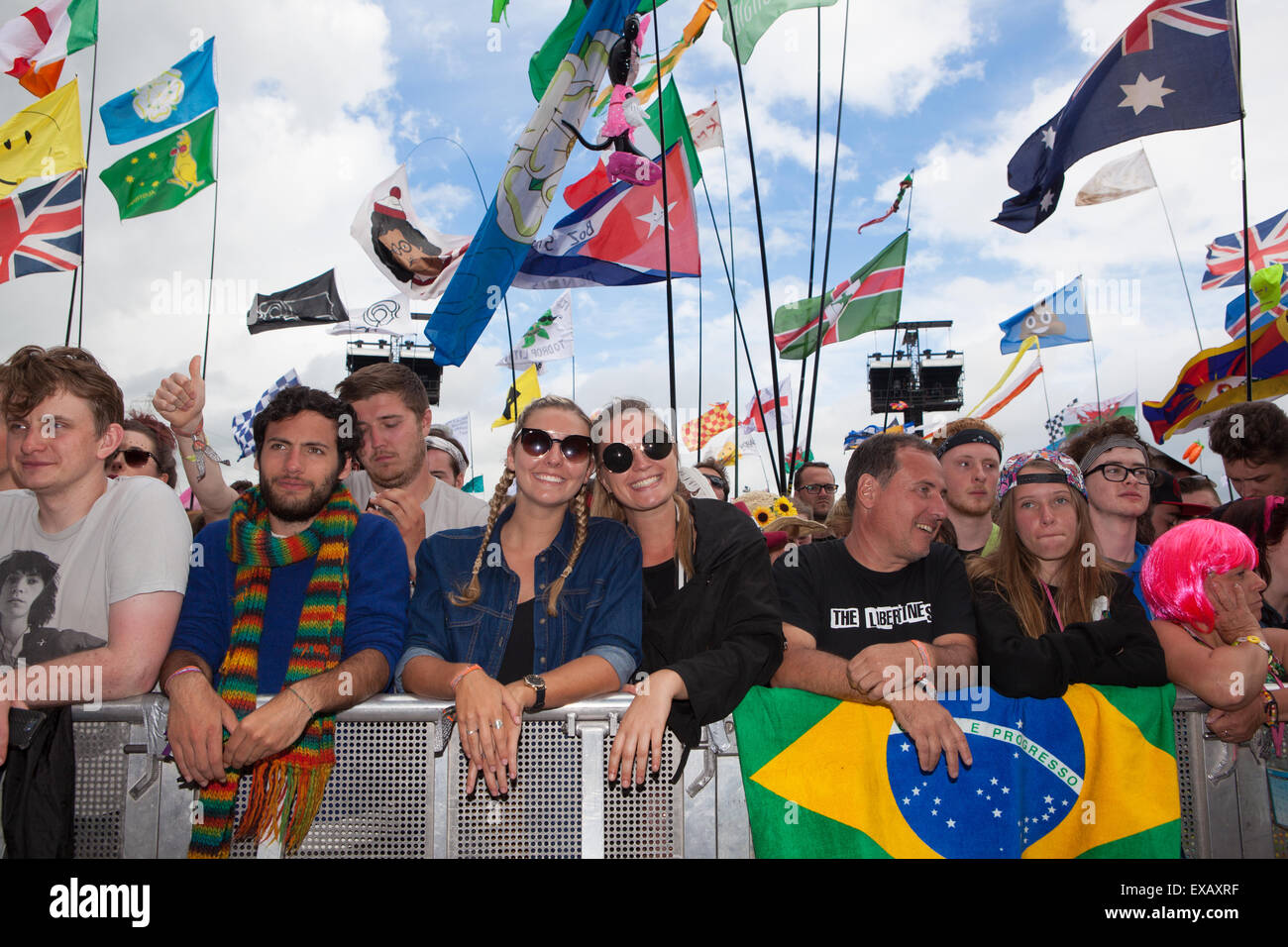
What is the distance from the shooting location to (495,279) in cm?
734

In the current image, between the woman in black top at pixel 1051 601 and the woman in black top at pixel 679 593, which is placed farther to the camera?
the woman in black top at pixel 1051 601

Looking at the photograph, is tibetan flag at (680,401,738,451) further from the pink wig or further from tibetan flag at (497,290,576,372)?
the pink wig

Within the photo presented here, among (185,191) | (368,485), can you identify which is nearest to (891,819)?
(368,485)

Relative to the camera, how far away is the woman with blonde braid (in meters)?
2.92

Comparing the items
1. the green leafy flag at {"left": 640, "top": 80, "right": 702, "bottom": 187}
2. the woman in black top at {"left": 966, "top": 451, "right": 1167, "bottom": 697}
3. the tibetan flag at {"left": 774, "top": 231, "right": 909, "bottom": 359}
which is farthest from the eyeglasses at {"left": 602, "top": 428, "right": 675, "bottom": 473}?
the tibetan flag at {"left": 774, "top": 231, "right": 909, "bottom": 359}

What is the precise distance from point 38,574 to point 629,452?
2.20 metres

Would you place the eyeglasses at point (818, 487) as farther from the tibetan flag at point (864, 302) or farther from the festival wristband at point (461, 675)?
the festival wristband at point (461, 675)

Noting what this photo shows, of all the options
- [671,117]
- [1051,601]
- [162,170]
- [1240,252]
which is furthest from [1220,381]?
[162,170]

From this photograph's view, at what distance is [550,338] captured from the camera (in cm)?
1502

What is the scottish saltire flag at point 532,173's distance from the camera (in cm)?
720

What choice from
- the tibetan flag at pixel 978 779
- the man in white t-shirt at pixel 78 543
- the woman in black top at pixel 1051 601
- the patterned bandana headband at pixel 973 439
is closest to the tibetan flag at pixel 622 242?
the patterned bandana headband at pixel 973 439

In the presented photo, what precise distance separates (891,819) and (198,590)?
106 inches

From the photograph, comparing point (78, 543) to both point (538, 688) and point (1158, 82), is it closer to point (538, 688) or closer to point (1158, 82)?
point (538, 688)

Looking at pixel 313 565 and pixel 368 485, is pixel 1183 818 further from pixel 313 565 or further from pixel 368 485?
pixel 368 485
